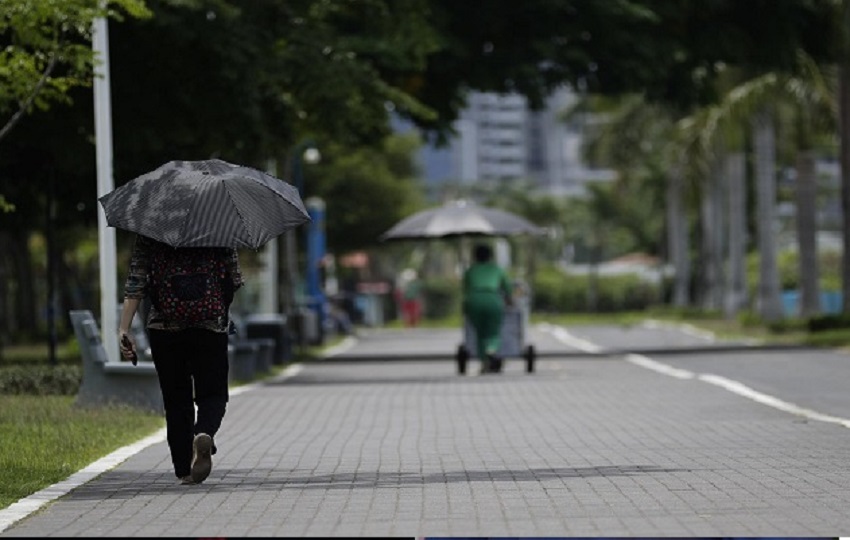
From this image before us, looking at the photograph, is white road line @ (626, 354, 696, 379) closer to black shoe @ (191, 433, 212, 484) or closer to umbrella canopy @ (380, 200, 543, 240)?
umbrella canopy @ (380, 200, 543, 240)

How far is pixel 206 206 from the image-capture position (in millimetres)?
13344

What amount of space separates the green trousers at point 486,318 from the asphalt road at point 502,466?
2219 mm

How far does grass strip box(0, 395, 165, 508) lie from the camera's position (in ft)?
44.7

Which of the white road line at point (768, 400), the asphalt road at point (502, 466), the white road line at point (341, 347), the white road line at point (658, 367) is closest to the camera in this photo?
the asphalt road at point (502, 466)

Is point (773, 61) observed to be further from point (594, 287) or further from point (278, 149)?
point (594, 287)

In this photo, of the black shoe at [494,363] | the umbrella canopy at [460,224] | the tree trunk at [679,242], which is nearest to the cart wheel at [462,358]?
the black shoe at [494,363]

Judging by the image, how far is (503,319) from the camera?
29.6 m

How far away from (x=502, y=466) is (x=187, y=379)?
2070 mm

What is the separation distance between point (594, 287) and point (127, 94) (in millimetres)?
75459

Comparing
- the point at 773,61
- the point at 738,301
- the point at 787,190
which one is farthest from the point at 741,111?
the point at 787,190

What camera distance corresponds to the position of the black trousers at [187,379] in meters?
13.4

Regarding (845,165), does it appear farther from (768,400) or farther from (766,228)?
(768,400)

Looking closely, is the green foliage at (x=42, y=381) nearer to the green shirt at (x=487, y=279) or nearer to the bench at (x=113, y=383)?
the bench at (x=113, y=383)

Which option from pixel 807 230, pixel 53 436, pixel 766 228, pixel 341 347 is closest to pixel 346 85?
pixel 53 436
